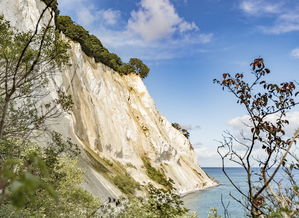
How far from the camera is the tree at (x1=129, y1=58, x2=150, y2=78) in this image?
75938mm

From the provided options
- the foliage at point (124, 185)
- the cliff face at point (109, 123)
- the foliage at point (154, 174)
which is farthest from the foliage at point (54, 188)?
the foliage at point (154, 174)

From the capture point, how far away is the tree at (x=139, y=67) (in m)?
75.9

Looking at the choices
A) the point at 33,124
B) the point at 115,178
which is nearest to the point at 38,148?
the point at 33,124

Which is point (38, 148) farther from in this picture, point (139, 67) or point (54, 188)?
point (139, 67)

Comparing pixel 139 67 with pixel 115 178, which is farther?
pixel 139 67

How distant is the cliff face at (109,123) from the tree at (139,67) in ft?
18.6

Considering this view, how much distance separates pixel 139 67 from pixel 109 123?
93.5 feet

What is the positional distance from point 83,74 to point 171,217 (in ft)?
140

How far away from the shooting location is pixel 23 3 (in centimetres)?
3397

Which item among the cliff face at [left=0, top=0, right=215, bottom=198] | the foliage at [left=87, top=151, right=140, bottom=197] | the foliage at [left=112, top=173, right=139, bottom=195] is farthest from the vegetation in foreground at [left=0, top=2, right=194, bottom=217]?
the foliage at [left=112, top=173, right=139, bottom=195]

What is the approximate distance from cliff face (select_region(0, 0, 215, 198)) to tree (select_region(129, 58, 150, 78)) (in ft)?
18.6

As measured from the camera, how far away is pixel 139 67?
76375 mm

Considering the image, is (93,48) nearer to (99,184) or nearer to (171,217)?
(99,184)

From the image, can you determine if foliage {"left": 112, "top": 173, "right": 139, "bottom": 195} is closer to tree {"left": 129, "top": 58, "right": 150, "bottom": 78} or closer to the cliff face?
the cliff face
